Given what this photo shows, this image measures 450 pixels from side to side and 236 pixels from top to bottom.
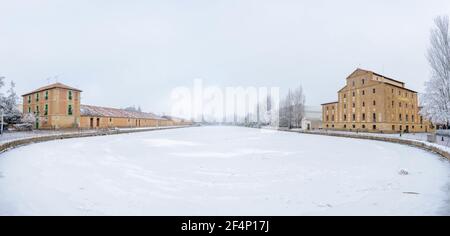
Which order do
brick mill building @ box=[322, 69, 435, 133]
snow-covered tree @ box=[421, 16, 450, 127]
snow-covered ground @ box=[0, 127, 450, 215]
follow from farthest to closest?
brick mill building @ box=[322, 69, 435, 133] → snow-covered tree @ box=[421, 16, 450, 127] → snow-covered ground @ box=[0, 127, 450, 215]

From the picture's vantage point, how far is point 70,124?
39906 millimetres

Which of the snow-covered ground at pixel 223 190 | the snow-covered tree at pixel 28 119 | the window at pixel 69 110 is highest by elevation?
the window at pixel 69 110

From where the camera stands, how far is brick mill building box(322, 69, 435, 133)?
40875mm

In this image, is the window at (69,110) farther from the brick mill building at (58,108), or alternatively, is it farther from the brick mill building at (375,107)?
the brick mill building at (375,107)

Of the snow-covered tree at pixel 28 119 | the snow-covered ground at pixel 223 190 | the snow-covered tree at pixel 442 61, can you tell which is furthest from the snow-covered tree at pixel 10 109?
the snow-covered tree at pixel 442 61

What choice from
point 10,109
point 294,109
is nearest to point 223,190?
point 10,109

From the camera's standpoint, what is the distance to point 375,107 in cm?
4166

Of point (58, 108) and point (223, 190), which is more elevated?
point (58, 108)

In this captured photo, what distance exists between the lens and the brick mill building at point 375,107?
4088 centimetres

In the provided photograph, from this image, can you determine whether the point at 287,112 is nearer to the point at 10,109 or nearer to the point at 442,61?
the point at 442,61

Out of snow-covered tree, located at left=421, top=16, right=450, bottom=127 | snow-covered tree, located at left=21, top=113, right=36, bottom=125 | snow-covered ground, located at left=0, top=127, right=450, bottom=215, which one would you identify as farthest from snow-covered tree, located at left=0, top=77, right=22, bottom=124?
snow-covered tree, located at left=421, top=16, right=450, bottom=127

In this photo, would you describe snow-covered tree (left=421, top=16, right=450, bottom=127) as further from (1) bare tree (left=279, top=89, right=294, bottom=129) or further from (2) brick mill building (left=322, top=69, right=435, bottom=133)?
(1) bare tree (left=279, top=89, right=294, bottom=129)
